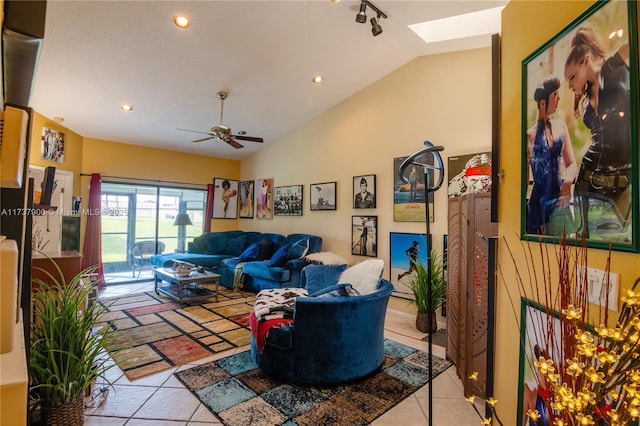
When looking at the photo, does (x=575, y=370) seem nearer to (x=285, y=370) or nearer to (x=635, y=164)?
(x=635, y=164)

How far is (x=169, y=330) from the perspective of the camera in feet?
11.8

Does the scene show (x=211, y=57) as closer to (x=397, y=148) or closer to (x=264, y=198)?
(x=397, y=148)

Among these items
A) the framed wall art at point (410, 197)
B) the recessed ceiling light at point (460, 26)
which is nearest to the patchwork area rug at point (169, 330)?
the framed wall art at point (410, 197)

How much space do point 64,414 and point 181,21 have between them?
329 centimetres

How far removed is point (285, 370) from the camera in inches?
96.5

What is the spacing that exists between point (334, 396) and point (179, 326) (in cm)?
230

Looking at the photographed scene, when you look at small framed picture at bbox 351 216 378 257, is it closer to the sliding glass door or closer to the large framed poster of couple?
the large framed poster of couple

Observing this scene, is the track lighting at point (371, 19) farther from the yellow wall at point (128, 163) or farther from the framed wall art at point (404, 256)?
the yellow wall at point (128, 163)

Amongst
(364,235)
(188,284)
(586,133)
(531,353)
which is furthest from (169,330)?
(586,133)

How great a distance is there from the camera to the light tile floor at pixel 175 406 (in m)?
2.03

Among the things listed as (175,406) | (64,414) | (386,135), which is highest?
(386,135)

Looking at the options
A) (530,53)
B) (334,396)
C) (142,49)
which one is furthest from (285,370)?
(142,49)

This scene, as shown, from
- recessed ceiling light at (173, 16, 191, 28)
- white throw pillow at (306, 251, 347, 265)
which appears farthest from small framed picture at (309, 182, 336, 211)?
recessed ceiling light at (173, 16, 191, 28)

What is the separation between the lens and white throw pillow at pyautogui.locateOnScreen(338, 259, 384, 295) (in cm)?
266
